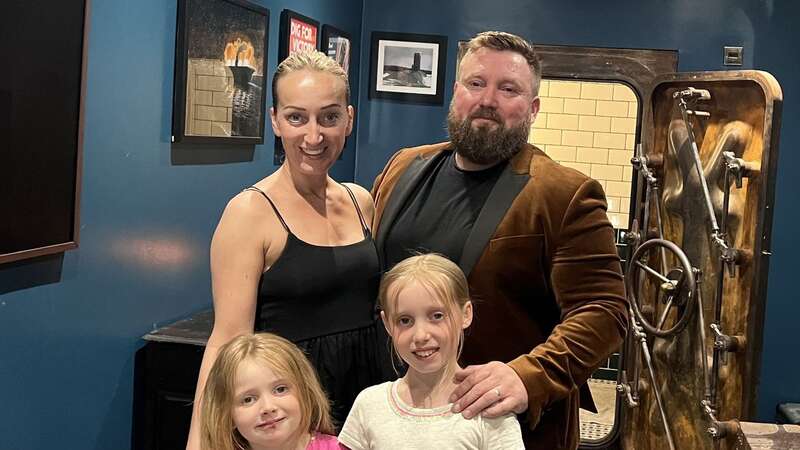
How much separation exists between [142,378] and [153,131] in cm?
75

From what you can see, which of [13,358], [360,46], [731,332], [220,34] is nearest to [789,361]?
[731,332]

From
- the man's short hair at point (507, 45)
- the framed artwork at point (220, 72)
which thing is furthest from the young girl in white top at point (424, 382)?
the framed artwork at point (220, 72)

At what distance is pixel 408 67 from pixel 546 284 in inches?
145

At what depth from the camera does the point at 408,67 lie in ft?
18.2

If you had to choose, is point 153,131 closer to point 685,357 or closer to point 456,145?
point 456,145

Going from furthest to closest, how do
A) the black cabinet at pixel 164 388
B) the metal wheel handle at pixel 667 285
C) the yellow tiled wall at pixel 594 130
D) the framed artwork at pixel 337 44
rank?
1. the yellow tiled wall at pixel 594 130
2. the framed artwork at pixel 337 44
3. the metal wheel handle at pixel 667 285
4. the black cabinet at pixel 164 388

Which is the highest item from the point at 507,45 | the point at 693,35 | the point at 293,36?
the point at 693,35

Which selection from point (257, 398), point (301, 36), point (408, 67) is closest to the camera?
point (257, 398)

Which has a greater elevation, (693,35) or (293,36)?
(693,35)

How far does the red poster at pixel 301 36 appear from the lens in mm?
4250

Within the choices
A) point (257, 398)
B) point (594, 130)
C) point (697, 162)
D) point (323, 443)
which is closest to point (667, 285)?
point (697, 162)

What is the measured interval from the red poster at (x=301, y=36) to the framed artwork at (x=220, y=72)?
0.37 meters

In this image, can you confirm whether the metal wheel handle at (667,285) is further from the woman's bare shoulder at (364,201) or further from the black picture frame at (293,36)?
the woman's bare shoulder at (364,201)

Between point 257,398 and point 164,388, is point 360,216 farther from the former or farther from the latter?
point 164,388
